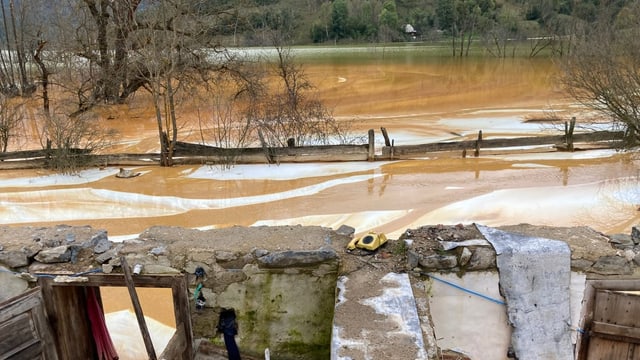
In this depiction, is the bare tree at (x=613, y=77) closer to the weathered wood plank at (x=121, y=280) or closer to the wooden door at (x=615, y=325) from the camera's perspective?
the wooden door at (x=615, y=325)

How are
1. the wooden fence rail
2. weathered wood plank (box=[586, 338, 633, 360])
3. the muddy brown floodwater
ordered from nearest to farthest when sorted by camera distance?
weathered wood plank (box=[586, 338, 633, 360]) < the muddy brown floodwater < the wooden fence rail

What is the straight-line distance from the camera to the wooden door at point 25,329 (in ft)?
14.5

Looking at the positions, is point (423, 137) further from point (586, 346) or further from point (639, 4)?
point (586, 346)

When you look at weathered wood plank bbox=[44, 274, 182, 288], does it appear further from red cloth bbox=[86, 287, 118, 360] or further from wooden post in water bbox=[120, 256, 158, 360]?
red cloth bbox=[86, 287, 118, 360]

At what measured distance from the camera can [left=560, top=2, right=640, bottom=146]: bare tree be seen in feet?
44.6

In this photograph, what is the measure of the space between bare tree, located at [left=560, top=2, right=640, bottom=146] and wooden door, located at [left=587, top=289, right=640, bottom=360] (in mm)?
11025

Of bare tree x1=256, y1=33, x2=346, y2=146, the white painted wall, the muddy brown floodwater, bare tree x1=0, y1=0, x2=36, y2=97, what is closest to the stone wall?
the white painted wall

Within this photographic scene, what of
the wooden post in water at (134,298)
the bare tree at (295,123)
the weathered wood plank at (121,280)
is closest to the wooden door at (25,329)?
the weathered wood plank at (121,280)

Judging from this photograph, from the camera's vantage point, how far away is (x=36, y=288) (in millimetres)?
4672

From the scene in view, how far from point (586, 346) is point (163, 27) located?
16.7 meters

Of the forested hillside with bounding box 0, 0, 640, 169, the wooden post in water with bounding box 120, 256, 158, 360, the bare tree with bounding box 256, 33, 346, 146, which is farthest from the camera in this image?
the bare tree with bounding box 256, 33, 346, 146

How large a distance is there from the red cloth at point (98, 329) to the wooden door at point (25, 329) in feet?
1.66

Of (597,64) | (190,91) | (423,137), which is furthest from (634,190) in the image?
(190,91)

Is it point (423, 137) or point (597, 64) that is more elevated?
point (597, 64)
